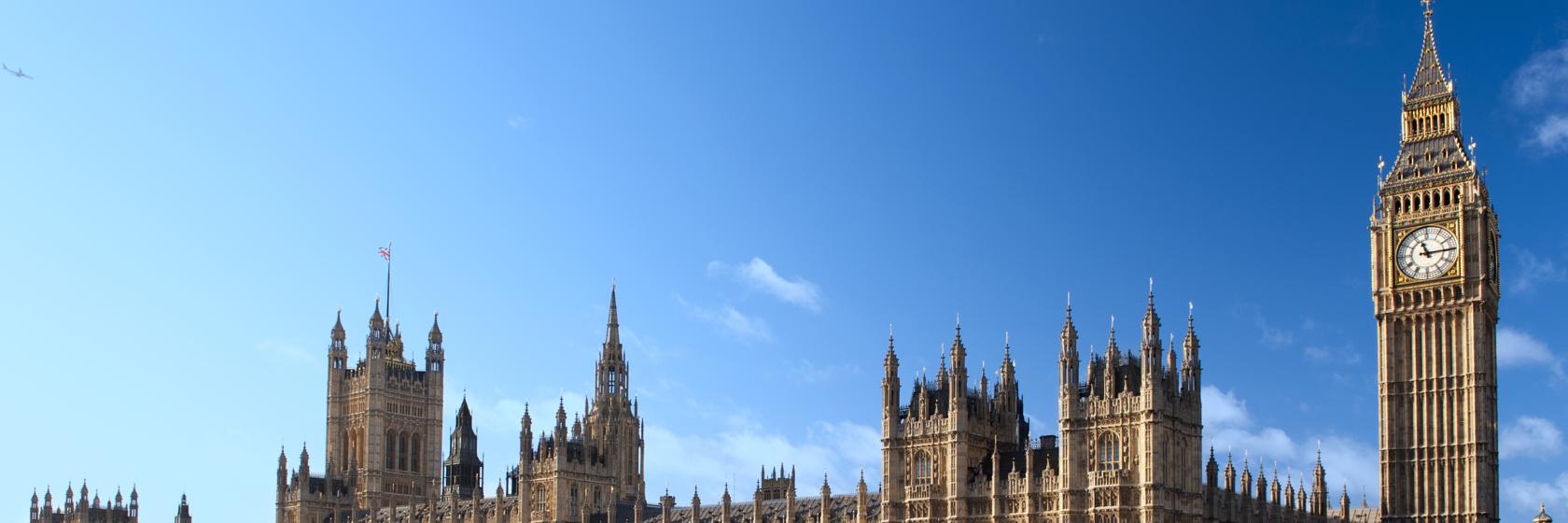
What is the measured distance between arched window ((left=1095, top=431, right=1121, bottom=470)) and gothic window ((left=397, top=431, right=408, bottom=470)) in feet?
341

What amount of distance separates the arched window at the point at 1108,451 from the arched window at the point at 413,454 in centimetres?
10466

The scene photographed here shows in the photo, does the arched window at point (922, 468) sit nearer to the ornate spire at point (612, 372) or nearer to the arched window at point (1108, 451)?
the arched window at point (1108, 451)

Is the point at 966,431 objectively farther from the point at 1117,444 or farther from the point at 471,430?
the point at 471,430

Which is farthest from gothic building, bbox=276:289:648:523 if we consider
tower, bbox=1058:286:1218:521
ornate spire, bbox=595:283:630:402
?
tower, bbox=1058:286:1218:521

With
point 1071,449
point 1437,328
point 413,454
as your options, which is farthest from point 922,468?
point 413,454

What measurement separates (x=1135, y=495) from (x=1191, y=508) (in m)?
4.43

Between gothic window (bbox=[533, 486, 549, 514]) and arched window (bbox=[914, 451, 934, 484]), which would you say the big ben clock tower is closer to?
arched window (bbox=[914, 451, 934, 484])

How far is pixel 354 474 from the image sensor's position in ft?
592

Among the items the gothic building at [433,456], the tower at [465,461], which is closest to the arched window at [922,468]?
the gothic building at [433,456]

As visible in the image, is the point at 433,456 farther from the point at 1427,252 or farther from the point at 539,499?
the point at 1427,252

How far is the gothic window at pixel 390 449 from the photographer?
188375 mm

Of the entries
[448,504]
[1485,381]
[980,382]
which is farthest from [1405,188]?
[448,504]

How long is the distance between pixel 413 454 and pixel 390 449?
3.01 metres

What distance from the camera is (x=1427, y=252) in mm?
124312
